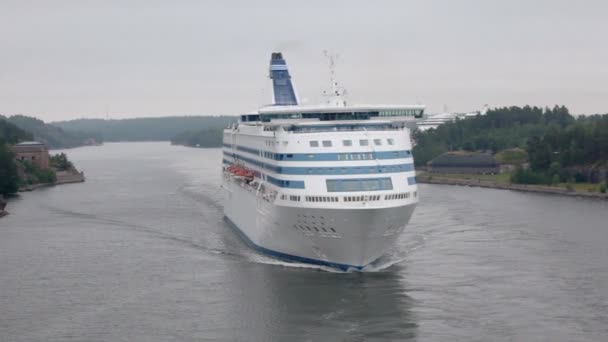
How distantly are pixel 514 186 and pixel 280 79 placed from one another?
97.4 ft

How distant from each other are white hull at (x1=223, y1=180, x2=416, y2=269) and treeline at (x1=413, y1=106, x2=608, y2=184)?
40.5 metres

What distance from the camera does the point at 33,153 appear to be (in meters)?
90.4

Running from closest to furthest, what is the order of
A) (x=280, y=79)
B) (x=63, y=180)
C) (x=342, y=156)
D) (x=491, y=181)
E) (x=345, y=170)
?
(x=345, y=170)
(x=342, y=156)
(x=280, y=79)
(x=491, y=181)
(x=63, y=180)

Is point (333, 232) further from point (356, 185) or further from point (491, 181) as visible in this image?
point (491, 181)

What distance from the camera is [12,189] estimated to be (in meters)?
69.5

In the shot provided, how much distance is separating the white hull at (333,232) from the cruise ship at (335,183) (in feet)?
0.12

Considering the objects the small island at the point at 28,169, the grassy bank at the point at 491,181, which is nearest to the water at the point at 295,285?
the grassy bank at the point at 491,181

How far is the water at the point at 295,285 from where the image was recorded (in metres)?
26.0

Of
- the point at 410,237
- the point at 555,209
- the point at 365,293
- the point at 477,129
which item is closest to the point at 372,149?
the point at 365,293

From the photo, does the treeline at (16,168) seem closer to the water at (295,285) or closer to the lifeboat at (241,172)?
the water at (295,285)

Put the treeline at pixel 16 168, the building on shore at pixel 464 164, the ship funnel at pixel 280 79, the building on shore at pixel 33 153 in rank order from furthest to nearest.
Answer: the building on shore at pixel 33 153, the building on shore at pixel 464 164, the treeline at pixel 16 168, the ship funnel at pixel 280 79

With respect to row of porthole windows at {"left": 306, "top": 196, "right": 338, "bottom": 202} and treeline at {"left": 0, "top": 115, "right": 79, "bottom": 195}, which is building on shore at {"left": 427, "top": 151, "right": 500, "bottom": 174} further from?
row of porthole windows at {"left": 306, "top": 196, "right": 338, "bottom": 202}

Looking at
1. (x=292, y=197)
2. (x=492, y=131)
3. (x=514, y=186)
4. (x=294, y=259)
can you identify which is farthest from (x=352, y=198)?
(x=492, y=131)

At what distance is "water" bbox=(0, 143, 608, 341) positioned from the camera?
26047 millimetres
